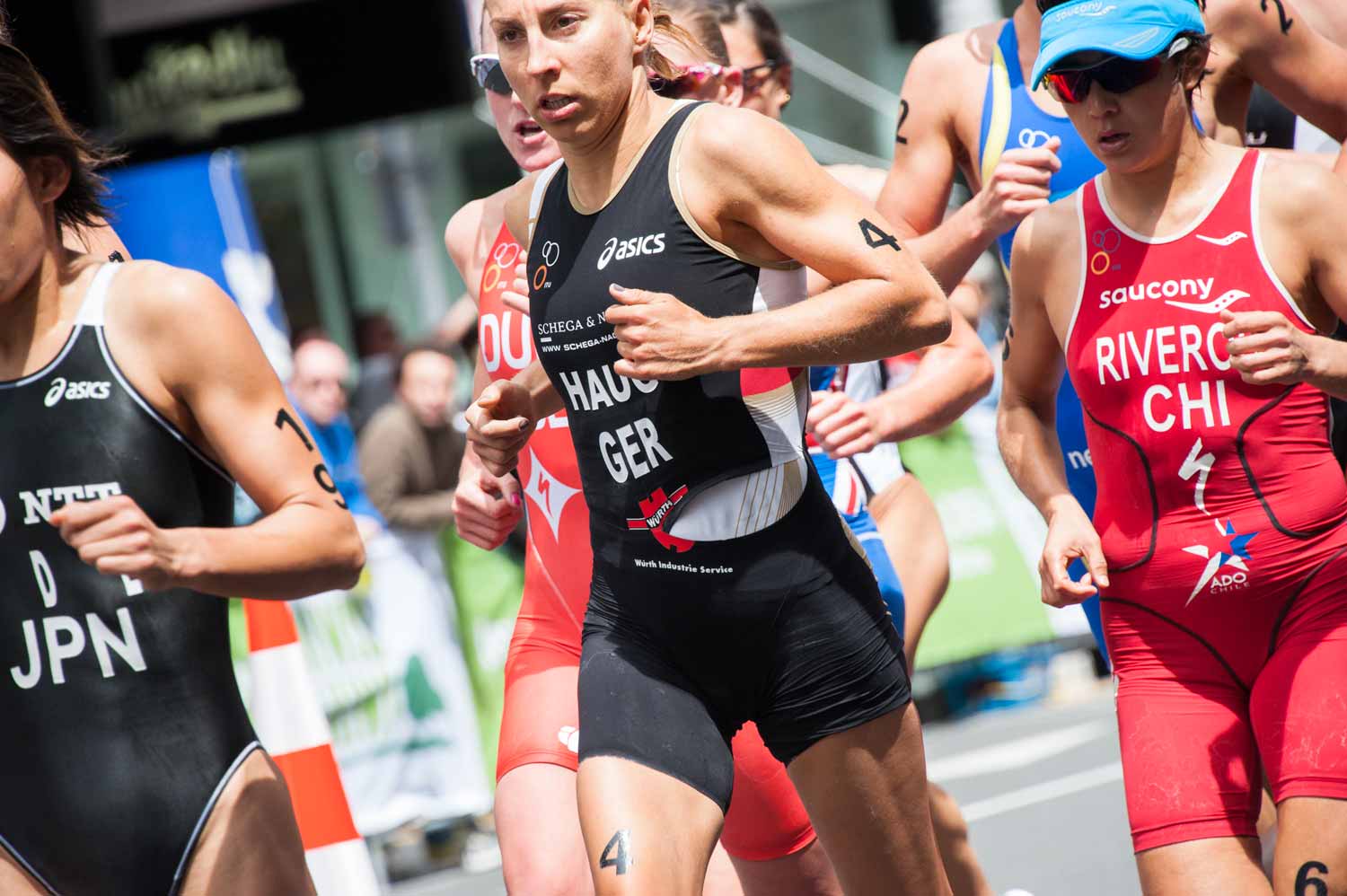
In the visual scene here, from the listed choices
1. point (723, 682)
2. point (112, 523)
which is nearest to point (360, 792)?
point (723, 682)

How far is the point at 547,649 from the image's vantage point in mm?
4410

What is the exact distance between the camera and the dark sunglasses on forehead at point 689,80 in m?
4.54

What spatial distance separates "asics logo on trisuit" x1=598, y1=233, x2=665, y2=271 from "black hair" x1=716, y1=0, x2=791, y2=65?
2.00 m

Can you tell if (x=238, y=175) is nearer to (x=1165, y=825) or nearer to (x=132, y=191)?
(x=132, y=191)

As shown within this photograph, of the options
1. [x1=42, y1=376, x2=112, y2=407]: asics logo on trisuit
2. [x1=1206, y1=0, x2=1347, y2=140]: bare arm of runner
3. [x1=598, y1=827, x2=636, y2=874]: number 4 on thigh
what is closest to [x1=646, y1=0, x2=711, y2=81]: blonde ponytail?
[x1=1206, y1=0, x2=1347, y2=140]: bare arm of runner

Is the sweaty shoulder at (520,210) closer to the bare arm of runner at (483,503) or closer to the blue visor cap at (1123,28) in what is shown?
the bare arm of runner at (483,503)

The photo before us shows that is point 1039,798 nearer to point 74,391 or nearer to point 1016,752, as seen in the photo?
point 1016,752

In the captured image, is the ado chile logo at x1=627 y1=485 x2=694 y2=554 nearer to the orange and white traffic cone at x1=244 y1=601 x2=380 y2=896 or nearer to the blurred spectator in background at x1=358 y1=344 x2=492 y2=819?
the orange and white traffic cone at x1=244 y1=601 x2=380 y2=896

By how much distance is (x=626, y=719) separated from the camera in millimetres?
3537

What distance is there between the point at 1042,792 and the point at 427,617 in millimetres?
3073

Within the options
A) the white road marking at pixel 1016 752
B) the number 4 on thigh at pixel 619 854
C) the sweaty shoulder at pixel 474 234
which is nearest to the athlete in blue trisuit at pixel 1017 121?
the sweaty shoulder at pixel 474 234

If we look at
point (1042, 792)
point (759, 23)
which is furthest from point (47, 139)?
point (1042, 792)

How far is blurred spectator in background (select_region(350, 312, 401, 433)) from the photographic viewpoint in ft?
37.1

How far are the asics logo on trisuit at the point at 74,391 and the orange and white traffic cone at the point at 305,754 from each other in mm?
1374
